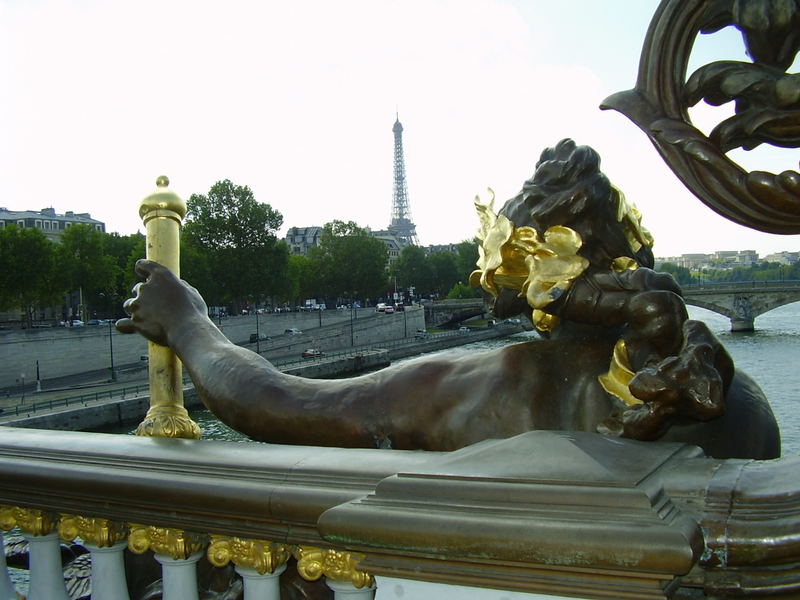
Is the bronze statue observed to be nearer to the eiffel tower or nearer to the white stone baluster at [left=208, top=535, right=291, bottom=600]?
the white stone baluster at [left=208, top=535, right=291, bottom=600]

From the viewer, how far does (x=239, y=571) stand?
5.07 feet

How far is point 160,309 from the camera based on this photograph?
2385mm

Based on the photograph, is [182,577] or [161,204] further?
[161,204]

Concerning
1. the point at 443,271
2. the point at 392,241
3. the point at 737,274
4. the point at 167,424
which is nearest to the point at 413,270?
the point at 443,271

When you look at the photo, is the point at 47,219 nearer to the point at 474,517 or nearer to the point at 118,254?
the point at 118,254

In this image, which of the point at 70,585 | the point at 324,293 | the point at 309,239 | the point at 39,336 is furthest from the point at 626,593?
the point at 309,239

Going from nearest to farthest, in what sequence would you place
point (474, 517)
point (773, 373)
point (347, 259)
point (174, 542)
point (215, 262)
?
point (474, 517), point (174, 542), point (773, 373), point (215, 262), point (347, 259)

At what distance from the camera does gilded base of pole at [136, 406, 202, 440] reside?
2270 millimetres

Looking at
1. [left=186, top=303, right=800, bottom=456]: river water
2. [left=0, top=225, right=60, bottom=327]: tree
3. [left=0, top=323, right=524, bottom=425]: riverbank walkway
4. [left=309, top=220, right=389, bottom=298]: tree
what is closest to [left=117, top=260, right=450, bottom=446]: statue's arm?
[left=186, top=303, right=800, bottom=456]: river water

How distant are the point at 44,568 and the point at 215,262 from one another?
4864 cm

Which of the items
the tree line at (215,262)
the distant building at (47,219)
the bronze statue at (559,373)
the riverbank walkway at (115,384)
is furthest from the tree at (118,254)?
the bronze statue at (559,373)

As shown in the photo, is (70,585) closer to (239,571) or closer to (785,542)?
(239,571)

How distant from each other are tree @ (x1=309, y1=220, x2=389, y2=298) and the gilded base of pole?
63365 mm

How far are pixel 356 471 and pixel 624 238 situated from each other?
38.5 inches
